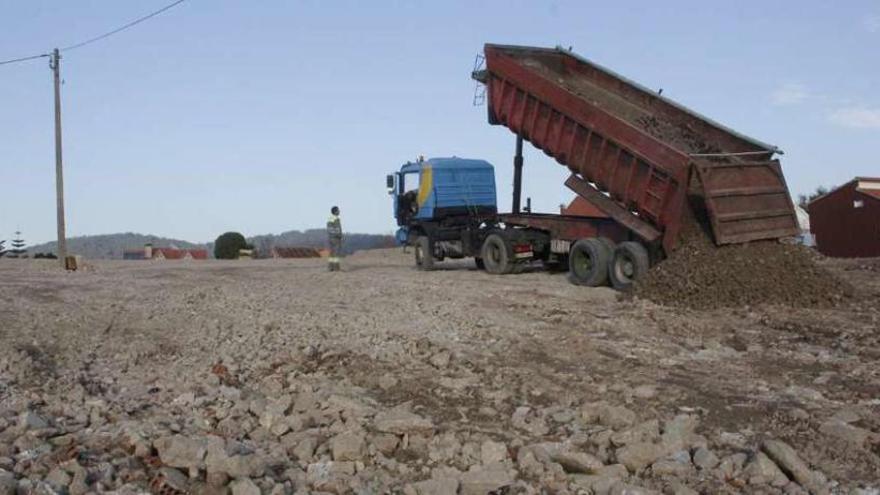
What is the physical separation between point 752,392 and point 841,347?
254 cm

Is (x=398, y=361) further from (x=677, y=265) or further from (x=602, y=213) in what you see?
(x=602, y=213)

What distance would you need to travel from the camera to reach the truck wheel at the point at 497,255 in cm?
1800

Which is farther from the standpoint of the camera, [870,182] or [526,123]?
[870,182]

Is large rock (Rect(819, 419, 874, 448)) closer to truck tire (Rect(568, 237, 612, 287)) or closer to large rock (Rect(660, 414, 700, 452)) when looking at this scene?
large rock (Rect(660, 414, 700, 452))

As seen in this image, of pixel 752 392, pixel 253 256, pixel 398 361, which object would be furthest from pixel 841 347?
pixel 253 256

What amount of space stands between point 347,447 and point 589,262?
10197 millimetres

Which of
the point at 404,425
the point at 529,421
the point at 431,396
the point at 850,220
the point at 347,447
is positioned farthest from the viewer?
the point at 850,220

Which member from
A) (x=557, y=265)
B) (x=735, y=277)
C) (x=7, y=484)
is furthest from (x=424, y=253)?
(x=7, y=484)

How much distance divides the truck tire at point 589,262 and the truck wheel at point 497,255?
2.15 m

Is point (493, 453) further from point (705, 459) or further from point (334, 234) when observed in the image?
point (334, 234)

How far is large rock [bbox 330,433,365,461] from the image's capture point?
5750 mm

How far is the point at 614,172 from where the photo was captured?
→ 14328mm

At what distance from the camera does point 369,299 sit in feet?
41.2

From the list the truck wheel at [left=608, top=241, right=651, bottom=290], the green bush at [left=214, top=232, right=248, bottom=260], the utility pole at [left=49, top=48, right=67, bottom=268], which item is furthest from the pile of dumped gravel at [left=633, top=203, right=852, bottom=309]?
the green bush at [left=214, top=232, right=248, bottom=260]
